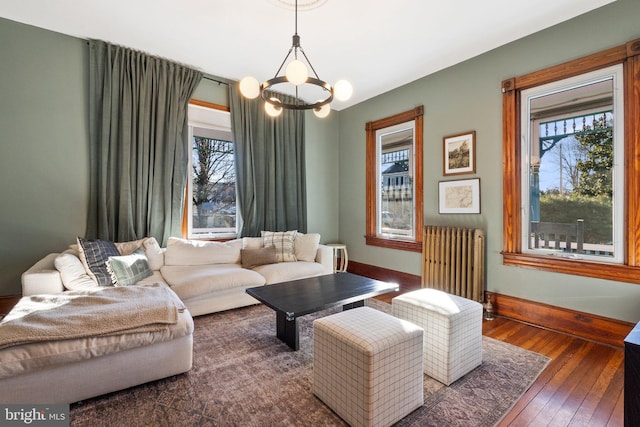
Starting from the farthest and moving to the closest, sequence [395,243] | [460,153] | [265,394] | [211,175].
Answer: [395,243] → [211,175] → [460,153] → [265,394]

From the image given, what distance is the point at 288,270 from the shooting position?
3.45m

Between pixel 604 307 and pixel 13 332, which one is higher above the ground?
pixel 13 332

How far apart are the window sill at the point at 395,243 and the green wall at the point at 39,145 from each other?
12.3ft

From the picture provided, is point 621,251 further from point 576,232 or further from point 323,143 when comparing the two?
point 323,143

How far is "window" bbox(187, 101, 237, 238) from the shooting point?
12.8 ft

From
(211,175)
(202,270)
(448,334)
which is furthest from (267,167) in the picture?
(448,334)

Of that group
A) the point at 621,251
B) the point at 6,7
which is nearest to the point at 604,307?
the point at 621,251

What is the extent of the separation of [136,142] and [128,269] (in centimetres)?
153

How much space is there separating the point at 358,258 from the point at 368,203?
3.16 feet

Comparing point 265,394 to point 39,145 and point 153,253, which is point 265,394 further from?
point 39,145

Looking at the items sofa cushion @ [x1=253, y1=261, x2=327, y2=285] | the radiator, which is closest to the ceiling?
the radiator

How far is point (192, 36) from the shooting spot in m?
3.04

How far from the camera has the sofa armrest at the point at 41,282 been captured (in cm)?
217

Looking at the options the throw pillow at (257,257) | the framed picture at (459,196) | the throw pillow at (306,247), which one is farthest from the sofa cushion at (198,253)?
the framed picture at (459,196)
